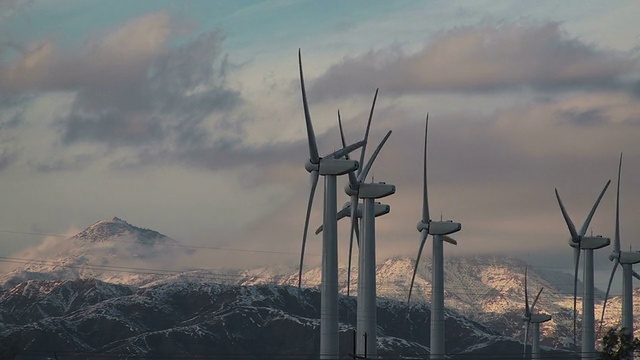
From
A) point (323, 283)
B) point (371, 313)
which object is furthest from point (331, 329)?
point (371, 313)

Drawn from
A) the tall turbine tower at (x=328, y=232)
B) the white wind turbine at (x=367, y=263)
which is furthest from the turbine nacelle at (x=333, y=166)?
the white wind turbine at (x=367, y=263)

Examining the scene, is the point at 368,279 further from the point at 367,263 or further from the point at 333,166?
the point at 333,166

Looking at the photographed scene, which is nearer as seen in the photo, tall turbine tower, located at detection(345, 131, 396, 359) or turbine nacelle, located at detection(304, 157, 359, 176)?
turbine nacelle, located at detection(304, 157, 359, 176)

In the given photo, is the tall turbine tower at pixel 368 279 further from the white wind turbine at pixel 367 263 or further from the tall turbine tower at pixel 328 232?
the tall turbine tower at pixel 328 232

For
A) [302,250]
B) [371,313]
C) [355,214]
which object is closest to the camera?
[302,250]

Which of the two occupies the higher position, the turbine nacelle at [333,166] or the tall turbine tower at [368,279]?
the turbine nacelle at [333,166]

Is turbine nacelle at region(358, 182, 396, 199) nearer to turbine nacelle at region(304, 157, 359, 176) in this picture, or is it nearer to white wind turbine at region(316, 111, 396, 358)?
white wind turbine at region(316, 111, 396, 358)

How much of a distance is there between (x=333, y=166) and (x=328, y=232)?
10660 millimetres

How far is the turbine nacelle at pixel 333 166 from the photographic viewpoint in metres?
172

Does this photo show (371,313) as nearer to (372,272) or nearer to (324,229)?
(372,272)

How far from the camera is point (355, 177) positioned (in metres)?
192

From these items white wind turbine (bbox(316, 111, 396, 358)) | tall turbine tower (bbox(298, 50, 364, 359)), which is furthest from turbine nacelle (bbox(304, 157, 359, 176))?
white wind turbine (bbox(316, 111, 396, 358))

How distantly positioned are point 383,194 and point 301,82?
1599 inches

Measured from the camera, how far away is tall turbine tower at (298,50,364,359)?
16075cm
